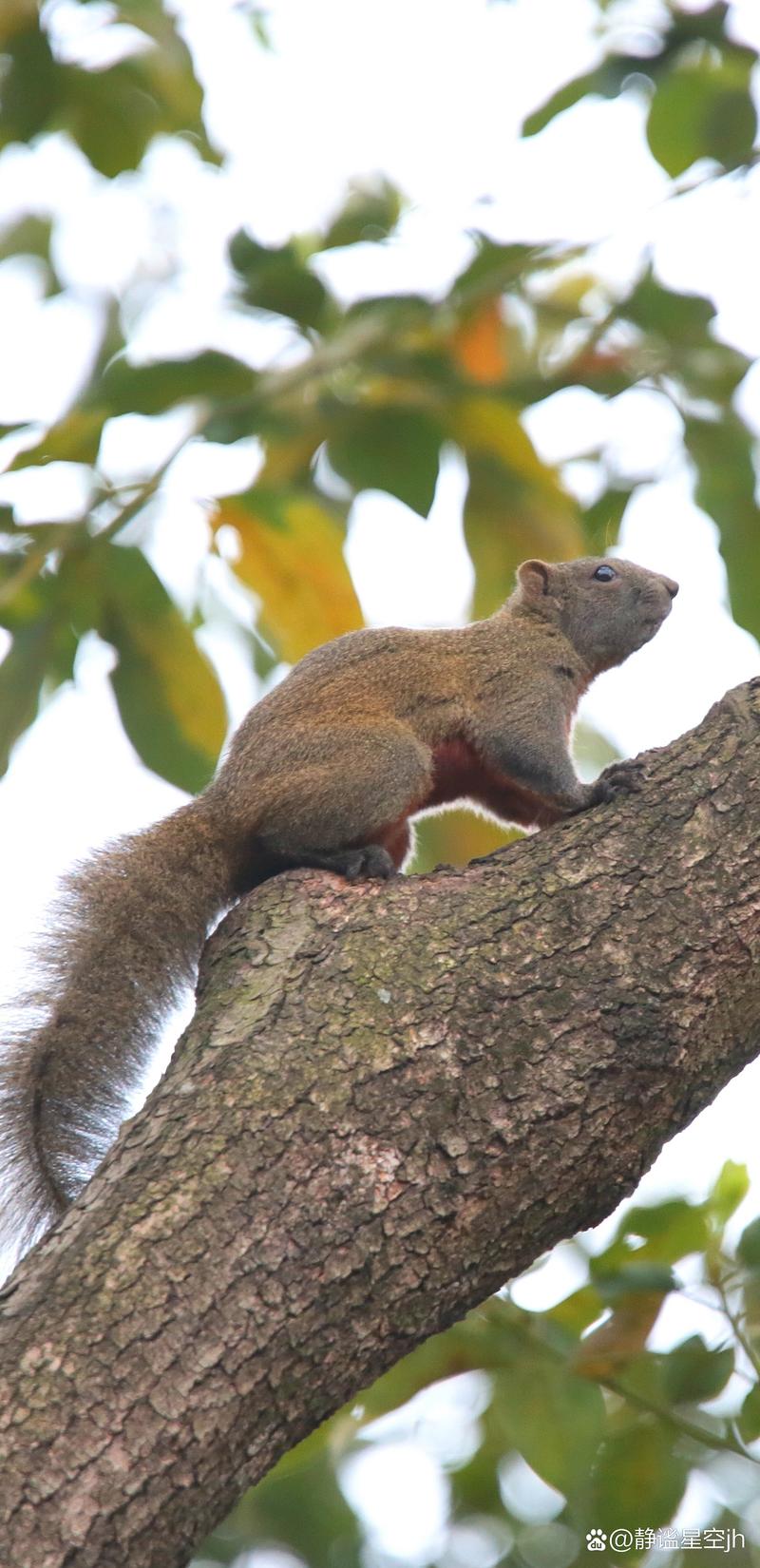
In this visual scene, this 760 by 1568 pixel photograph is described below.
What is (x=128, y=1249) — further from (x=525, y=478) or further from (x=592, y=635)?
(x=592, y=635)

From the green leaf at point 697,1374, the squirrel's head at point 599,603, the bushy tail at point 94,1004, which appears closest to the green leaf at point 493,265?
the squirrel's head at point 599,603

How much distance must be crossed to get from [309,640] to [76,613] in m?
0.88

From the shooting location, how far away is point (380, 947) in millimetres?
3625

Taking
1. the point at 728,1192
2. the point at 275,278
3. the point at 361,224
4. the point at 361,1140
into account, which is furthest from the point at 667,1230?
the point at 361,224

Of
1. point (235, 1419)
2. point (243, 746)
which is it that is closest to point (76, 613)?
point (243, 746)

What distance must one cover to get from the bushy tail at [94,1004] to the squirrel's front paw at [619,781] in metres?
1.24

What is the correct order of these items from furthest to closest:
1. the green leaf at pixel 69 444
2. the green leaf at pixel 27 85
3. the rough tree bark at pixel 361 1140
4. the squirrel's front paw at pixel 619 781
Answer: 1. the green leaf at pixel 27 85
2. the green leaf at pixel 69 444
3. the squirrel's front paw at pixel 619 781
4. the rough tree bark at pixel 361 1140

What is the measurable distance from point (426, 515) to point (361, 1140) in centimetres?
193

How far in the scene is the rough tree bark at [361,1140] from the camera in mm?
2814

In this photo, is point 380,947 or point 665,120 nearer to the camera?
point 380,947

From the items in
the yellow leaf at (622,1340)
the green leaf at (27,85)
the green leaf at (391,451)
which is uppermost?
the green leaf at (27,85)

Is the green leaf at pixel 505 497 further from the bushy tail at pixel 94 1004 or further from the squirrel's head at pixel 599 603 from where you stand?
the bushy tail at pixel 94 1004

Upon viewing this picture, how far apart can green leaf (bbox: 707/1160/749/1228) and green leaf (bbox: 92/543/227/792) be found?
6.33ft

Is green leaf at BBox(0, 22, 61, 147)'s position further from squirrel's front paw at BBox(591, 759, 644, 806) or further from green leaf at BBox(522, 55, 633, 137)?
squirrel's front paw at BBox(591, 759, 644, 806)
